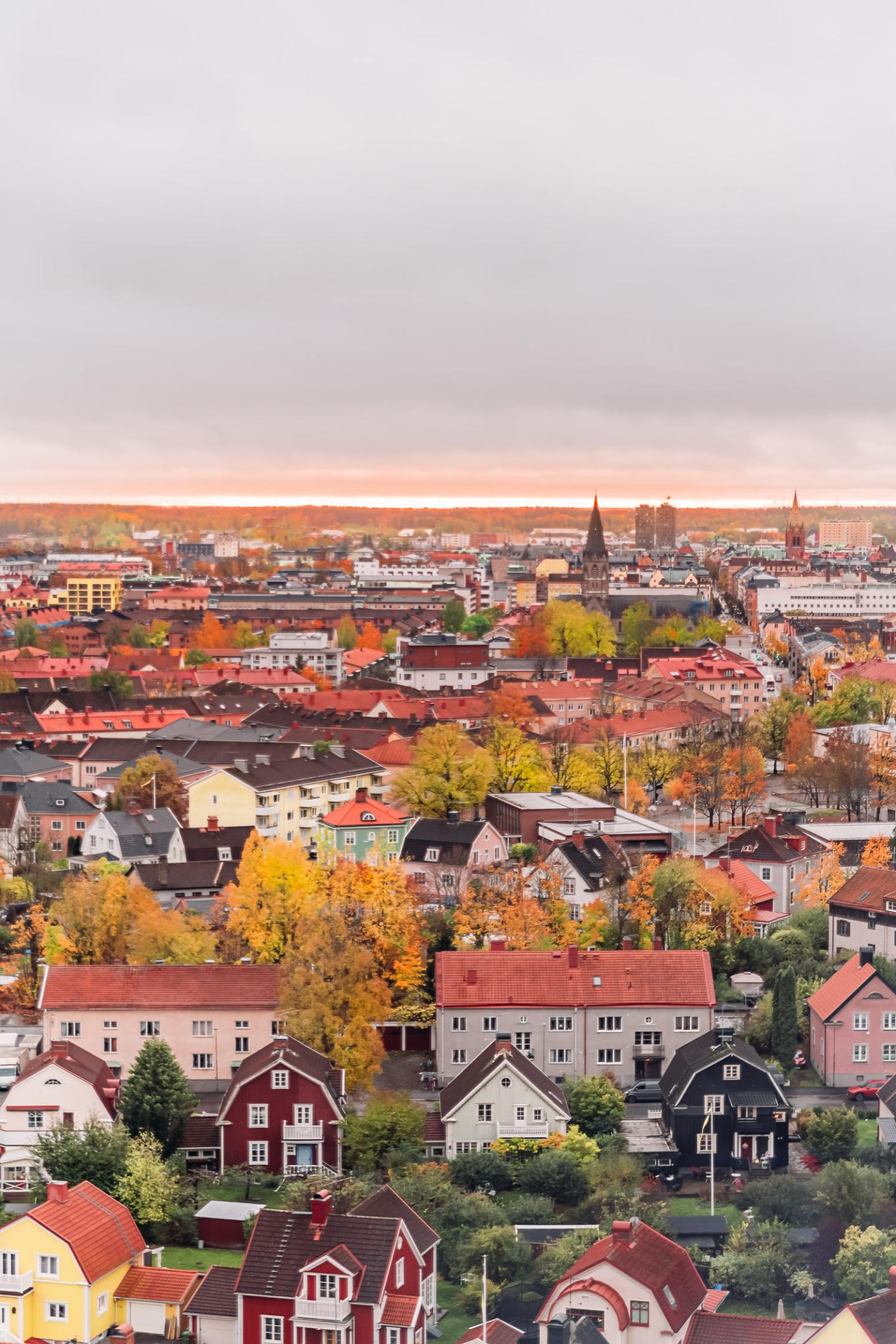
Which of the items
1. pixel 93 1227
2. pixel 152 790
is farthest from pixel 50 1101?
pixel 152 790

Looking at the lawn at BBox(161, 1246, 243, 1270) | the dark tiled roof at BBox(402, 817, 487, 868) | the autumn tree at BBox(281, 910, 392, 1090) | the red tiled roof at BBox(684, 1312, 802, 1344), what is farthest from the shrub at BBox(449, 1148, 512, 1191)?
the dark tiled roof at BBox(402, 817, 487, 868)

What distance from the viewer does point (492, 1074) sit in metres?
22.2

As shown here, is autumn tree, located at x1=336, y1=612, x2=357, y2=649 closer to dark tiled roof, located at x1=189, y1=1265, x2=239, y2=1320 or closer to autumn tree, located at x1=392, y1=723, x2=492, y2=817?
autumn tree, located at x1=392, y1=723, x2=492, y2=817

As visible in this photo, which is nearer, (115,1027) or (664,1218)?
(664,1218)

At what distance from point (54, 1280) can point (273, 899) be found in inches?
406

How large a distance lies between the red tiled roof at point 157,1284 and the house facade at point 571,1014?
22.1 feet

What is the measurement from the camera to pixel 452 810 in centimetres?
3719

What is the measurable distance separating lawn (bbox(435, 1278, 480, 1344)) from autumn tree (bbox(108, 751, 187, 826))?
21141 millimetres

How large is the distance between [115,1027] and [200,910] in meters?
A: 7.14

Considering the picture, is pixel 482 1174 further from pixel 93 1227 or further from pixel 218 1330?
pixel 93 1227

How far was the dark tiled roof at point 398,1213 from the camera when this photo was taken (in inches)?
725

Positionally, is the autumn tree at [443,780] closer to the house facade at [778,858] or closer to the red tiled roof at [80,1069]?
the house facade at [778,858]

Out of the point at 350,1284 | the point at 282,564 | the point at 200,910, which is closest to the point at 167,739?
the point at 200,910

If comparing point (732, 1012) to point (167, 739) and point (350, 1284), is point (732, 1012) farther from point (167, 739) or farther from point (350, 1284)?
point (167, 739)
